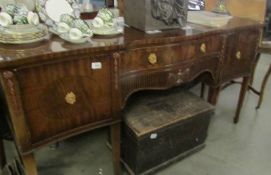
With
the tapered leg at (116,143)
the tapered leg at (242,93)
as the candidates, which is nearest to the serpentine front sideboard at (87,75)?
the tapered leg at (116,143)

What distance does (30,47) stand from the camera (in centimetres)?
96

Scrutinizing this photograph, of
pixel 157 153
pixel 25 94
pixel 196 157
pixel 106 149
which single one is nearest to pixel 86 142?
pixel 106 149

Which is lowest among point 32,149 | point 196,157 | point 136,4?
point 196,157

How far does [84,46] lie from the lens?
1.01 metres

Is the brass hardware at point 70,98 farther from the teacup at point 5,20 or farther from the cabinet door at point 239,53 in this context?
the cabinet door at point 239,53

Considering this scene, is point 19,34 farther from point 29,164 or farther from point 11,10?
point 29,164

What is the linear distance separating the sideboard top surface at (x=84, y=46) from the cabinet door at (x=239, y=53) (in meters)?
0.24

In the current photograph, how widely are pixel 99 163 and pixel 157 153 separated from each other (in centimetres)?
41

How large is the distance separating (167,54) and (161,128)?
423 millimetres

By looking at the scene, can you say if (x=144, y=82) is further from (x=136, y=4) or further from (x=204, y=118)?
(x=204, y=118)

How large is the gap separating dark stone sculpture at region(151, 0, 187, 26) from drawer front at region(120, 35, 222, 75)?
16cm

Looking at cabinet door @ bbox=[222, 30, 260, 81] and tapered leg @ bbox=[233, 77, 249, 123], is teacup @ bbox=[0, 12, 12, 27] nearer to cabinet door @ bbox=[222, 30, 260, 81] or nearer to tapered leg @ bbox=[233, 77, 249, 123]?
cabinet door @ bbox=[222, 30, 260, 81]

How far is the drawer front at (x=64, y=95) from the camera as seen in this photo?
93cm

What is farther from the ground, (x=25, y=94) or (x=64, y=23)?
(x=64, y=23)
